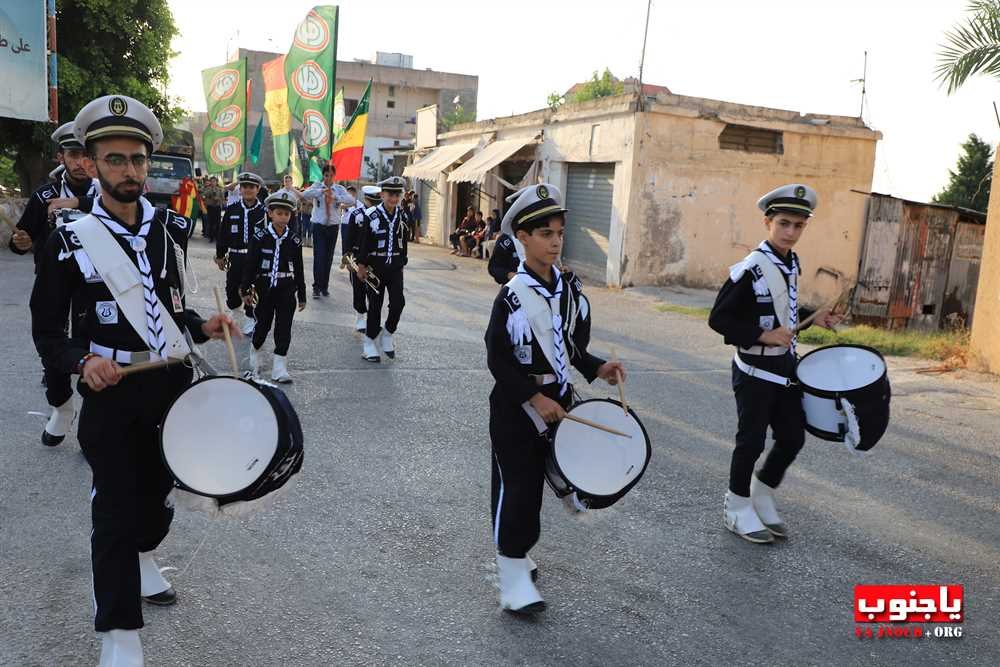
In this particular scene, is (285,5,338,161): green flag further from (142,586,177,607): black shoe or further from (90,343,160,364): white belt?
(90,343,160,364): white belt

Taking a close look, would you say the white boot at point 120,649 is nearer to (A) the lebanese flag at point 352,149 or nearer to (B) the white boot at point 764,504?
(B) the white boot at point 764,504

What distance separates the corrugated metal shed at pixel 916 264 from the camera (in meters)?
18.9

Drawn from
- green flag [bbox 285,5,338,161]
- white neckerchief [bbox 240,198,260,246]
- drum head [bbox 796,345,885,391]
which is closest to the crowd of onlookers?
green flag [bbox 285,5,338,161]

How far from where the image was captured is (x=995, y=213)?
32.7 ft

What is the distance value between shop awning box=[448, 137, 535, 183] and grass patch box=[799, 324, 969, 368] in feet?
39.3

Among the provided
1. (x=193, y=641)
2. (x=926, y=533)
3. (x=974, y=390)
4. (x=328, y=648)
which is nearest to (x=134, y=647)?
(x=193, y=641)

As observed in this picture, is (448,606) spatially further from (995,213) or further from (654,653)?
(995,213)

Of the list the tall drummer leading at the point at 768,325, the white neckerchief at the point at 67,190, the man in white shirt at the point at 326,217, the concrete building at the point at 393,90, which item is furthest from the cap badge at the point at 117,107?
the concrete building at the point at 393,90

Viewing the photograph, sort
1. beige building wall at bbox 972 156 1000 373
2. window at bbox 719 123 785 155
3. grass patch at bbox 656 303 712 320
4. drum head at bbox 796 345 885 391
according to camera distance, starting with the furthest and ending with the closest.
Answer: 1. window at bbox 719 123 785 155
2. grass patch at bbox 656 303 712 320
3. beige building wall at bbox 972 156 1000 373
4. drum head at bbox 796 345 885 391

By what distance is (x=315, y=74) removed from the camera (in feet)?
54.8

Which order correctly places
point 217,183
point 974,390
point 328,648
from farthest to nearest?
point 217,183, point 974,390, point 328,648

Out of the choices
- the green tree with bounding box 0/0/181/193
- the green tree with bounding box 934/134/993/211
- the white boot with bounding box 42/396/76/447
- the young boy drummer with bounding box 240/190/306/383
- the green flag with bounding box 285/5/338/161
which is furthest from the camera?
the green tree with bounding box 934/134/993/211

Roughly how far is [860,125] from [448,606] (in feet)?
62.9

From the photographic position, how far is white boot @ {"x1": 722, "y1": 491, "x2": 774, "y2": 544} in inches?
182
